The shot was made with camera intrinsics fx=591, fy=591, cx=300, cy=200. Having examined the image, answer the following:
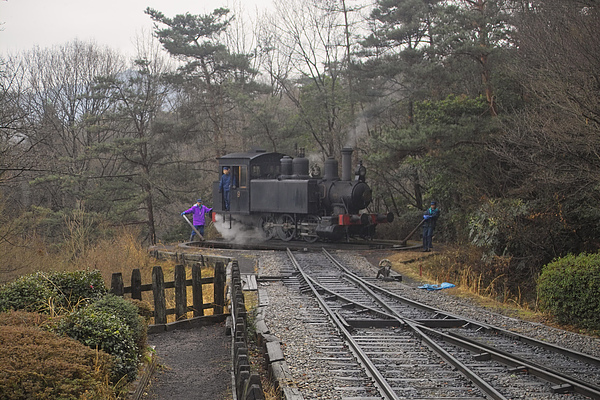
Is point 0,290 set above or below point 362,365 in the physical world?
above

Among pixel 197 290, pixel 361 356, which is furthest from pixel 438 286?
pixel 361 356

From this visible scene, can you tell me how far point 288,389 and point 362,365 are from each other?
122 centimetres

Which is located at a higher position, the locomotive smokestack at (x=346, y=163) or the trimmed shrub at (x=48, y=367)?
the locomotive smokestack at (x=346, y=163)

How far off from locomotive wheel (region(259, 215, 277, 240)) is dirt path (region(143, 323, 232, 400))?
10.8 m

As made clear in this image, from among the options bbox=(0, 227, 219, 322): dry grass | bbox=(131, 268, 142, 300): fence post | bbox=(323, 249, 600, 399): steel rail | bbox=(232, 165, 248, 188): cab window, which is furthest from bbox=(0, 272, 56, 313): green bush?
bbox=(232, 165, 248, 188): cab window

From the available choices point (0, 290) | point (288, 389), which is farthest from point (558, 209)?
point (0, 290)

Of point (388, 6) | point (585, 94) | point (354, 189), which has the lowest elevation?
point (354, 189)

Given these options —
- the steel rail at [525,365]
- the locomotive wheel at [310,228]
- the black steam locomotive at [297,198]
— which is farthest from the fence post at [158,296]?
the locomotive wheel at [310,228]

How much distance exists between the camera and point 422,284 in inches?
529

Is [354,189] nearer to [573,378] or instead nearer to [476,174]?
[476,174]

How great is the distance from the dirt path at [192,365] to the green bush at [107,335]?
19.4 inches

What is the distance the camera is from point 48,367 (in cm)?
468

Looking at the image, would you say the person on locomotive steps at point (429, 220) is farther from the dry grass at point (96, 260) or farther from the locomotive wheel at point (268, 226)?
the dry grass at point (96, 260)

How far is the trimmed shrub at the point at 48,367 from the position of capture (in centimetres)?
444
